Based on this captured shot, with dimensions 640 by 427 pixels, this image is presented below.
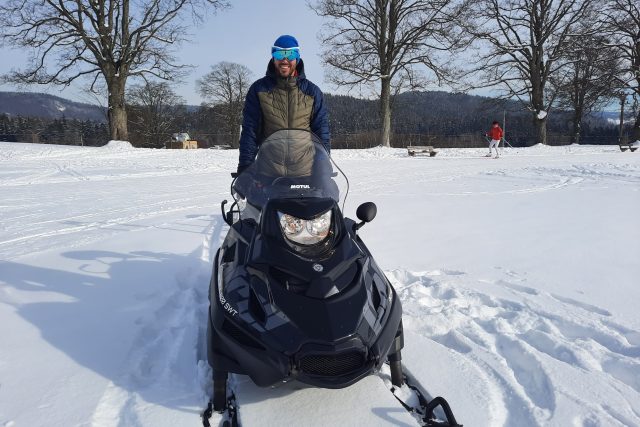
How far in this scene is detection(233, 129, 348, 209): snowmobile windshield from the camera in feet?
9.59

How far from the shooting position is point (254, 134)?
12.3ft

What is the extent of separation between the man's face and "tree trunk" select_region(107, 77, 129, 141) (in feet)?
65.4

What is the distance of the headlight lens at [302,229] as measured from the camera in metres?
2.33

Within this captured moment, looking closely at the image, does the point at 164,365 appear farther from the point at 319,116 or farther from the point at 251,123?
the point at 319,116

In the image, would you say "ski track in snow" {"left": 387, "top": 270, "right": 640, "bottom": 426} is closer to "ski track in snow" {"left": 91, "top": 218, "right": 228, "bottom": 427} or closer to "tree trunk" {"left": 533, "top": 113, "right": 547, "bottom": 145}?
"ski track in snow" {"left": 91, "top": 218, "right": 228, "bottom": 427}

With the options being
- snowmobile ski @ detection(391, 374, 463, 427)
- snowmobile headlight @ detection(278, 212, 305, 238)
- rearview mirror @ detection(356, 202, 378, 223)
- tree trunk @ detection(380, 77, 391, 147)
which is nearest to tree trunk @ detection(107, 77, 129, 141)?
tree trunk @ detection(380, 77, 391, 147)

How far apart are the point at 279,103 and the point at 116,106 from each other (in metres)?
20.0

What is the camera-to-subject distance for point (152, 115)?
5572 centimetres

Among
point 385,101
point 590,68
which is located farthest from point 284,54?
point 590,68

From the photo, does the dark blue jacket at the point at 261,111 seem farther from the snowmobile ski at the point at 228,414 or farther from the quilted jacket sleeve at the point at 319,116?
the snowmobile ski at the point at 228,414

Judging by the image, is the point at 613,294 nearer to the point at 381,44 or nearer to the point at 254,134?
the point at 254,134

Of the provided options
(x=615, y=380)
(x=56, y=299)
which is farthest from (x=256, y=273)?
(x=56, y=299)

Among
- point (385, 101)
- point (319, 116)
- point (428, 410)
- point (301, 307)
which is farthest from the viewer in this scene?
point (385, 101)

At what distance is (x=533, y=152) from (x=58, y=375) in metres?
24.9
